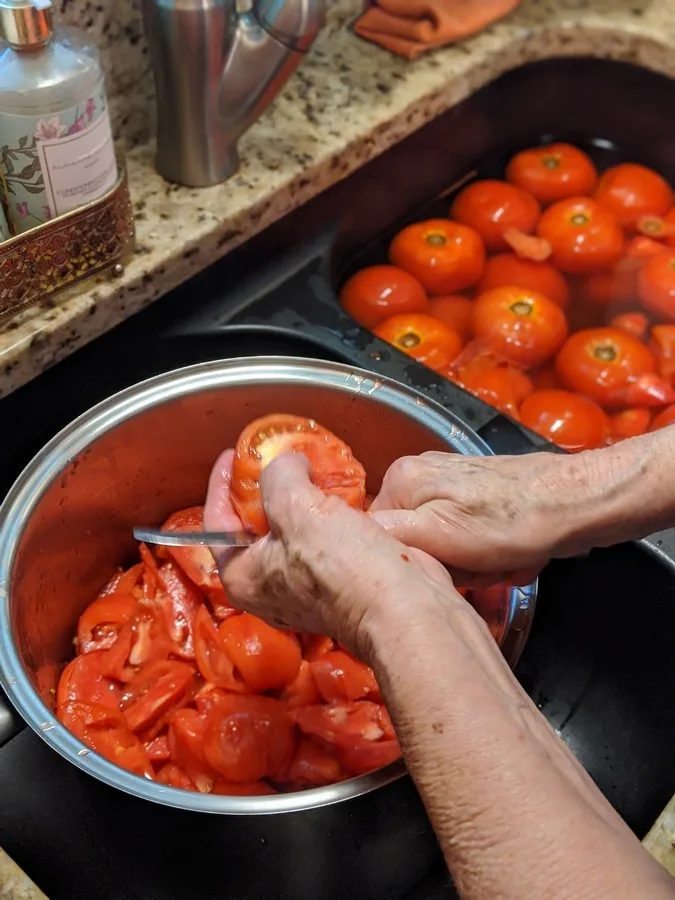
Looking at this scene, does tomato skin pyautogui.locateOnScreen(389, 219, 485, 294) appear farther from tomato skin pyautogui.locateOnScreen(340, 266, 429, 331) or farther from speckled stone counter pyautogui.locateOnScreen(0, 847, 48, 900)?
speckled stone counter pyautogui.locateOnScreen(0, 847, 48, 900)

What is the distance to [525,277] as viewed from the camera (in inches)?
47.0

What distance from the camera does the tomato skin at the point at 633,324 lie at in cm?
118

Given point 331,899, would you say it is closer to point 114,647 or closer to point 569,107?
point 114,647

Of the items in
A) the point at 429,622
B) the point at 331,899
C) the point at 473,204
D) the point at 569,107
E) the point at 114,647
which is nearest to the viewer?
the point at 429,622

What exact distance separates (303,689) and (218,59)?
630 mm

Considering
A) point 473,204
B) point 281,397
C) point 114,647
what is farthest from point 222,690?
point 473,204

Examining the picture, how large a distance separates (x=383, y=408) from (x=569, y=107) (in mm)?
859

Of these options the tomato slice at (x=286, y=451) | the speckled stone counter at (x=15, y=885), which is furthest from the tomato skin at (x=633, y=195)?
the speckled stone counter at (x=15, y=885)

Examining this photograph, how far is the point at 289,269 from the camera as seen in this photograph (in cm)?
104

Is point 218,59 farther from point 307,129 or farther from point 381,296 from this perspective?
point 381,296

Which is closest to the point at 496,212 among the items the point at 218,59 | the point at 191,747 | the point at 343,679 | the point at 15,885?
the point at 218,59

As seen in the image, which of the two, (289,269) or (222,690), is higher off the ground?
(289,269)

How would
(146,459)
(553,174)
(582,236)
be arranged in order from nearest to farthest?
(146,459), (582,236), (553,174)

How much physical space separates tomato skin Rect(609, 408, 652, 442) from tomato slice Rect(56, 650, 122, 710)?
2.13 feet
